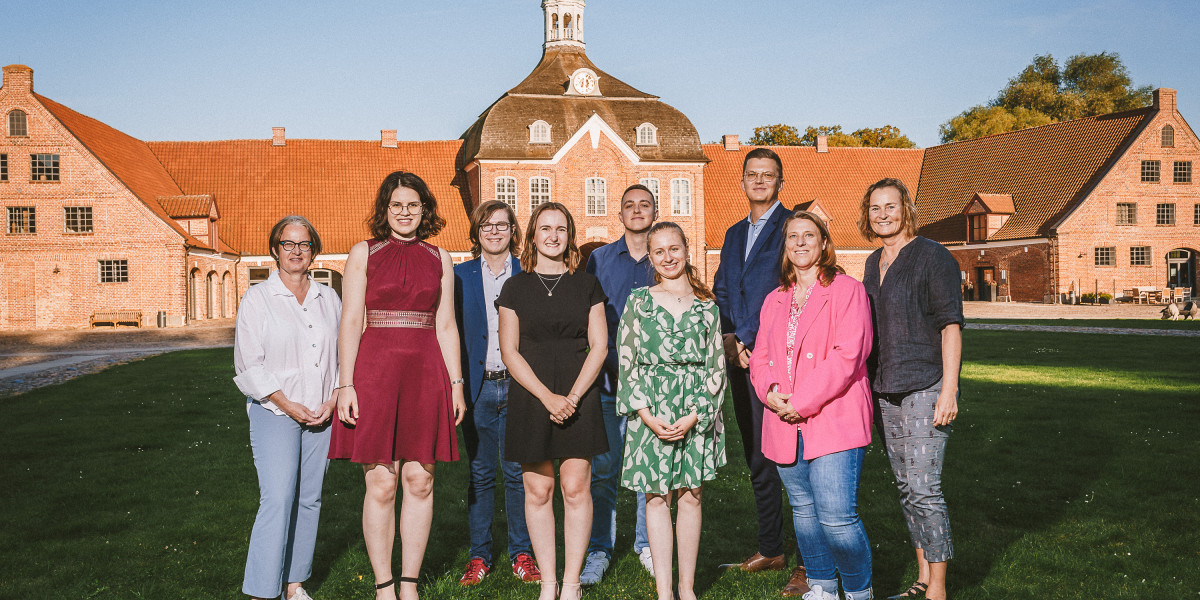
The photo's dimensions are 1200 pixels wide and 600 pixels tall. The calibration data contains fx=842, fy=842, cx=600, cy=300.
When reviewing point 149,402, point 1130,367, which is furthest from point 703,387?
point 1130,367

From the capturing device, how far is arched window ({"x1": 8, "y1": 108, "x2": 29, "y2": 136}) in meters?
31.2

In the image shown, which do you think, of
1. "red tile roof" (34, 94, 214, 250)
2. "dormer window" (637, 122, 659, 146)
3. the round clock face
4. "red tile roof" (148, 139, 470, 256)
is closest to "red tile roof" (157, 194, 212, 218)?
"red tile roof" (34, 94, 214, 250)

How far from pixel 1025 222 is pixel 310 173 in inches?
1306

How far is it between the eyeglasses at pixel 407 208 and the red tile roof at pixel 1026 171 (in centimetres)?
3914

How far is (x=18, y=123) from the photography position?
31344 millimetres

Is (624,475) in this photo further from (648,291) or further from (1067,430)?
(1067,430)

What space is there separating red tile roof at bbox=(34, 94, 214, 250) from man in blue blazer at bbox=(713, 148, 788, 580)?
1235 inches

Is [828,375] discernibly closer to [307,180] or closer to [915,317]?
[915,317]

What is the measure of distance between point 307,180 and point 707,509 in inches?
1409

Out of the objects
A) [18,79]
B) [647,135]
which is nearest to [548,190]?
[647,135]

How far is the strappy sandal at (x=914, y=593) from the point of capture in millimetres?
4501

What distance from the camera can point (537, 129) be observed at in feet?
114

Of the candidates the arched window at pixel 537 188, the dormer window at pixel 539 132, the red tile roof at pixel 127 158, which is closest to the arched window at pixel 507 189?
the arched window at pixel 537 188

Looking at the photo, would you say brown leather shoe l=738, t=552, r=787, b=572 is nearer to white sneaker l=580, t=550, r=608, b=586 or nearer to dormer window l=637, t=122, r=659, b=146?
white sneaker l=580, t=550, r=608, b=586
